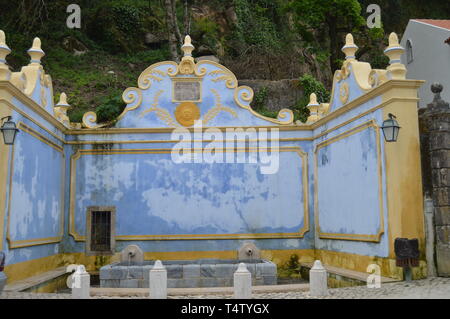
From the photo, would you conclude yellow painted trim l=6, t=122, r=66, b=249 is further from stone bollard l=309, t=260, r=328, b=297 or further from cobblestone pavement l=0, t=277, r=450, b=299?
stone bollard l=309, t=260, r=328, b=297

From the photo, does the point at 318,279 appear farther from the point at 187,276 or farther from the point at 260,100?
the point at 260,100

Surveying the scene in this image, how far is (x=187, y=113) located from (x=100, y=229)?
4.02m

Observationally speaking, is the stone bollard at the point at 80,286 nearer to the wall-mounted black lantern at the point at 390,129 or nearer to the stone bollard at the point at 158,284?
the stone bollard at the point at 158,284

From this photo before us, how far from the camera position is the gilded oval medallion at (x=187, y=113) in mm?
13672

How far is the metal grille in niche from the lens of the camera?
530 inches

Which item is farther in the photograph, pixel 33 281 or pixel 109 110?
pixel 109 110

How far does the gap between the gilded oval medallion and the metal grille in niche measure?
3285 millimetres

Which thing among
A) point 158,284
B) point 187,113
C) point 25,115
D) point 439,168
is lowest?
point 158,284

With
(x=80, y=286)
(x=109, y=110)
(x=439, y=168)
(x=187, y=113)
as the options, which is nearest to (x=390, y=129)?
(x=439, y=168)

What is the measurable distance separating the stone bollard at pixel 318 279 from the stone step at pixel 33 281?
17.5 ft

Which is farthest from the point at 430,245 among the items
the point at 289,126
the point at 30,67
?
the point at 30,67

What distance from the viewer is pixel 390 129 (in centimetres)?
906

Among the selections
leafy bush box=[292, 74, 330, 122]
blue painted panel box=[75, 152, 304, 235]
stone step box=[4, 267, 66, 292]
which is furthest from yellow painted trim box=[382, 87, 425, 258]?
leafy bush box=[292, 74, 330, 122]

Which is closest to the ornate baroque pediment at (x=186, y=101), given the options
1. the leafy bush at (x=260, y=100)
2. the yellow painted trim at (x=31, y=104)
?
the yellow painted trim at (x=31, y=104)
